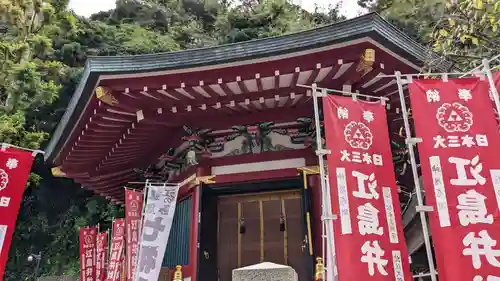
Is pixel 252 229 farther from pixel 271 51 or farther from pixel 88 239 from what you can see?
pixel 88 239

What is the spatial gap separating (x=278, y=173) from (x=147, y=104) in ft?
8.30

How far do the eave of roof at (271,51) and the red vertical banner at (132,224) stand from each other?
235 cm

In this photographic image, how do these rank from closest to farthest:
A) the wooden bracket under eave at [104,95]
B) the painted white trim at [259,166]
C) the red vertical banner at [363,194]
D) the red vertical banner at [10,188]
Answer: the red vertical banner at [363,194] < the red vertical banner at [10,188] < the wooden bracket under eave at [104,95] < the painted white trim at [259,166]

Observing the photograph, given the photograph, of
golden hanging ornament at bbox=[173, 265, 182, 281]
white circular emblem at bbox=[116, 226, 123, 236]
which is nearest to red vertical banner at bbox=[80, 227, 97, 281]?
white circular emblem at bbox=[116, 226, 123, 236]

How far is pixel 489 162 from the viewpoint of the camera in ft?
12.9

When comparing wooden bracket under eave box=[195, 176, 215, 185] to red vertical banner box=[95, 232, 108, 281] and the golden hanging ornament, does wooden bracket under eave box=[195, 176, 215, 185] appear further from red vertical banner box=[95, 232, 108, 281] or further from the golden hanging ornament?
red vertical banner box=[95, 232, 108, 281]

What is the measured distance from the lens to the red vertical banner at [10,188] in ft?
21.2

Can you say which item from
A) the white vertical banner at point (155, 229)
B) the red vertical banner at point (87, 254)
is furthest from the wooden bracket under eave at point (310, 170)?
the red vertical banner at point (87, 254)

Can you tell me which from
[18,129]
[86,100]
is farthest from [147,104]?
[18,129]

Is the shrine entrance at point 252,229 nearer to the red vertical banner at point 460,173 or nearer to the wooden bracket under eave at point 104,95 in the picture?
the wooden bracket under eave at point 104,95

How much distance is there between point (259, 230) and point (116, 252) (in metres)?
3.41

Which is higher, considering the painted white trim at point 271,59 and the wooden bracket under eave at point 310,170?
the painted white trim at point 271,59

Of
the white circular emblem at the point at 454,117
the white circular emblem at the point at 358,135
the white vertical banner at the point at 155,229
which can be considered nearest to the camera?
the white circular emblem at the point at 454,117

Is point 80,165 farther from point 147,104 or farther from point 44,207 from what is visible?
point 44,207
